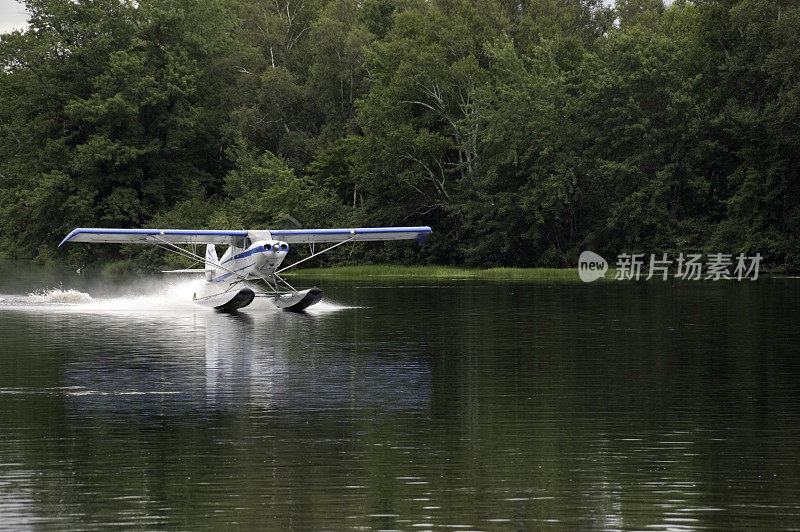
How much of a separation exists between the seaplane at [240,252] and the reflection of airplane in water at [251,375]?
549 cm

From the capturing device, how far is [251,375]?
14.5 m

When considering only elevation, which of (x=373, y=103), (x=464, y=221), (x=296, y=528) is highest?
(x=373, y=103)

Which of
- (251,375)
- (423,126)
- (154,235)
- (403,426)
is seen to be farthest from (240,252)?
(423,126)

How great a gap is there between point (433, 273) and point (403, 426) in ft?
132

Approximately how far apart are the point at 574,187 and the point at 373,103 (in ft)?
35.1

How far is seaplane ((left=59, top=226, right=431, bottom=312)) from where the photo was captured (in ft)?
86.9

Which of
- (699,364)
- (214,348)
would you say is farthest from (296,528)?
(214,348)

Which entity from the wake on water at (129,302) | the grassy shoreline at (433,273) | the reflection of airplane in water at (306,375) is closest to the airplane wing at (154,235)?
the wake on water at (129,302)

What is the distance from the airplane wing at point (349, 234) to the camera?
2905 centimetres

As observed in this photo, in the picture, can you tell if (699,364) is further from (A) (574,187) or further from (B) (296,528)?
(A) (574,187)

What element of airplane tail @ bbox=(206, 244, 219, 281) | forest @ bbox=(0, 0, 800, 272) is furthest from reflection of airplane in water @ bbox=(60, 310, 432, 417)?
forest @ bbox=(0, 0, 800, 272)

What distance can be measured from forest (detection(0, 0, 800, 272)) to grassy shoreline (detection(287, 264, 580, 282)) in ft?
4.73

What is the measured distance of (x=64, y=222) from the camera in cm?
5981

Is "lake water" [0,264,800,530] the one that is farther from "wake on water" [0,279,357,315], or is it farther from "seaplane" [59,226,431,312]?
"wake on water" [0,279,357,315]
